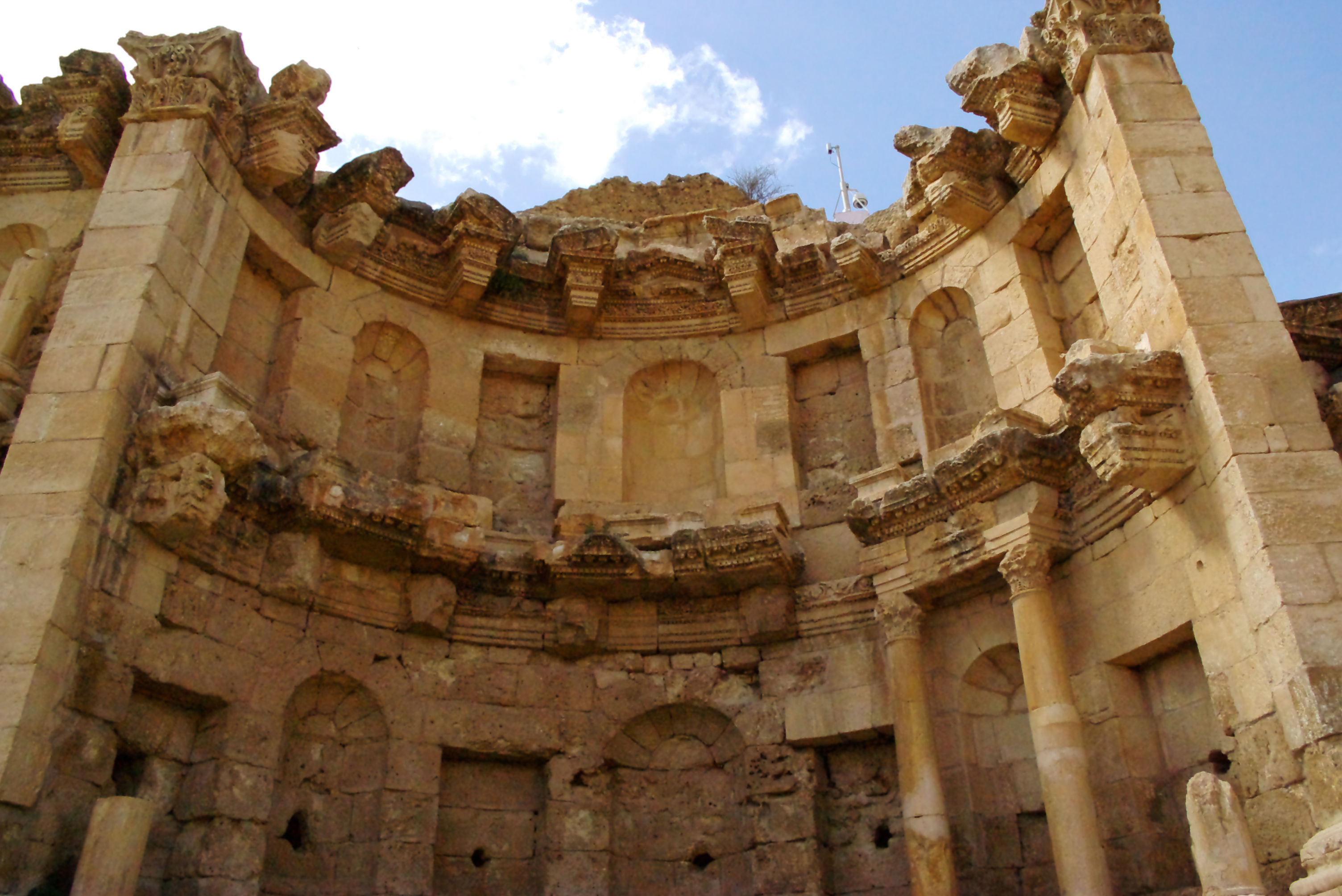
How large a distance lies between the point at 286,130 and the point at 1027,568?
300 inches

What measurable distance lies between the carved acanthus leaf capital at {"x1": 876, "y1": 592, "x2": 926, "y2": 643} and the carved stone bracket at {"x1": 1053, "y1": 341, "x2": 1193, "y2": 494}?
2283 mm

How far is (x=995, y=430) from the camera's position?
337 inches

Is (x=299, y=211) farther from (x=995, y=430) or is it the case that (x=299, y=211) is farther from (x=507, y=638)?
(x=995, y=430)

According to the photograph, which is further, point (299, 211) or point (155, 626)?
point (299, 211)

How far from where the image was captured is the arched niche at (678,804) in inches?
372

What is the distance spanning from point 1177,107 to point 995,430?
9.72 feet

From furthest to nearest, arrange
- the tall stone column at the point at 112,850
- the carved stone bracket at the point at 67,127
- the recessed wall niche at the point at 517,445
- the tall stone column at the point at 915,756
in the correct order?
the recessed wall niche at the point at 517,445 < the carved stone bracket at the point at 67,127 < the tall stone column at the point at 915,756 < the tall stone column at the point at 112,850

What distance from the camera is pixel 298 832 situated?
8.70m

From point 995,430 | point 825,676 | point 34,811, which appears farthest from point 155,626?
point 995,430

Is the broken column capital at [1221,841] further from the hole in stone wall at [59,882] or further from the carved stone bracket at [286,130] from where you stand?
the carved stone bracket at [286,130]

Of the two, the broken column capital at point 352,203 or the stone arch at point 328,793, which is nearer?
the stone arch at point 328,793

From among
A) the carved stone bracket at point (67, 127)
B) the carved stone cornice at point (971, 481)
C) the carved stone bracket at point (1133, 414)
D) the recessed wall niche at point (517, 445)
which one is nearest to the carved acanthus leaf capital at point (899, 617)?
the carved stone cornice at point (971, 481)

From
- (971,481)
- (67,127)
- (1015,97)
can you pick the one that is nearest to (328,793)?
(971,481)

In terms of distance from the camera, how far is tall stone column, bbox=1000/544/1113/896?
733 cm
